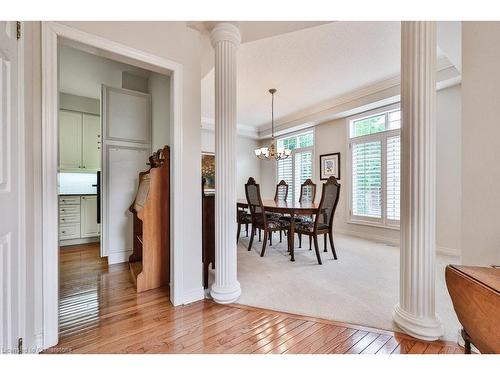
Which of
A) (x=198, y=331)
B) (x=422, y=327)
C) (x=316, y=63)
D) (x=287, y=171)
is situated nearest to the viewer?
(x=422, y=327)

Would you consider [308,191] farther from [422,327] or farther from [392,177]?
[422,327]

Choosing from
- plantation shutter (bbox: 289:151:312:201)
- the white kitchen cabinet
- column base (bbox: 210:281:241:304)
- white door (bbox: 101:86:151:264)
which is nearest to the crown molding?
plantation shutter (bbox: 289:151:312:201)

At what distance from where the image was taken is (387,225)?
430 cm

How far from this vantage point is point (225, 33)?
6.71 ft

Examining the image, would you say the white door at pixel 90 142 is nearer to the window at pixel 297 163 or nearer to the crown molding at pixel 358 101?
the crown molding at pixel 358 101

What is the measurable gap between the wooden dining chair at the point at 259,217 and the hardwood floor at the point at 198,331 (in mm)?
1628

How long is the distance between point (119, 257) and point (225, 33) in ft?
9.97

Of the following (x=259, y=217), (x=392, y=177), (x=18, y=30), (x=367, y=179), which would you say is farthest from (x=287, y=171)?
(x=18, y=30)

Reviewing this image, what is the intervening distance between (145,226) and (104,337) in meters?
0.99

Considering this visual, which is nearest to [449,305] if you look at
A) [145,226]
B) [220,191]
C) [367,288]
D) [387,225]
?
[367,288]

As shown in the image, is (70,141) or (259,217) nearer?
(259,217)

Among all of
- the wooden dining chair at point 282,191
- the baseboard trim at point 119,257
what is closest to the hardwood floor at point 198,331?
the baseboard trim at point 119,257
